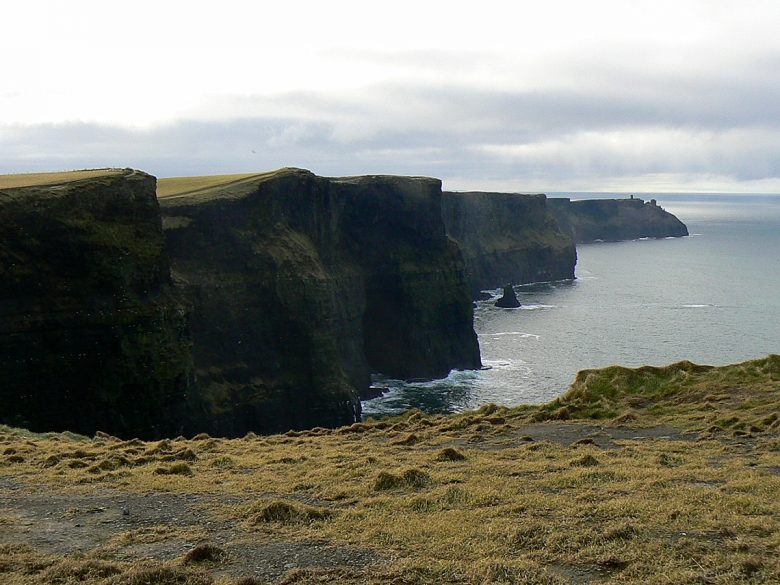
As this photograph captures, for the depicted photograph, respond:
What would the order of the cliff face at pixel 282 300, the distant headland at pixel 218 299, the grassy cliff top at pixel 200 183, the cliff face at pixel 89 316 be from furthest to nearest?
1. the grassy cliff top at pixel 200 183
2. the cliff face at pixel 282 300
3. the distant headland at pixel 218 299
4. the cliff face at pixel 89 316

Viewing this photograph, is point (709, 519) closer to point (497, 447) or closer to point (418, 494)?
point (418, 494)

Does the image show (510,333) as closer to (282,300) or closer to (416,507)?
(282,300)

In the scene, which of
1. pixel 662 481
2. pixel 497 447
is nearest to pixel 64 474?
pixel 497 447

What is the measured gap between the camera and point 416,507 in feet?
51.6

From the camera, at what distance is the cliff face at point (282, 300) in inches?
2842

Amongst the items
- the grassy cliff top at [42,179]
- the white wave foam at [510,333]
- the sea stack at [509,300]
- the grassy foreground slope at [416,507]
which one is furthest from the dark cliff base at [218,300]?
the sea stack at [509,300]

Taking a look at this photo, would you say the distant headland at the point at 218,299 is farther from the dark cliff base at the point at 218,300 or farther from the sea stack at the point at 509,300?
the sea stack at the point at 509,300

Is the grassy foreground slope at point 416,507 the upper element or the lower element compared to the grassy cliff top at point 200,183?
lower

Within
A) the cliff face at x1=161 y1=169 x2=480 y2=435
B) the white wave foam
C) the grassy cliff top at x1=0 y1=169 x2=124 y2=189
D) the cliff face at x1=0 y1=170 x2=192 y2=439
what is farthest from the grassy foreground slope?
the white wave foam

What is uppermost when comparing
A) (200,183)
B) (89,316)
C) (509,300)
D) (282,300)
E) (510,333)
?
(200,183)

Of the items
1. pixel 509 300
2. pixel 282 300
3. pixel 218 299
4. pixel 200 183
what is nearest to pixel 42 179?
pixel 218 299

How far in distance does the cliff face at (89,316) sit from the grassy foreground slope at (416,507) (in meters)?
25.7

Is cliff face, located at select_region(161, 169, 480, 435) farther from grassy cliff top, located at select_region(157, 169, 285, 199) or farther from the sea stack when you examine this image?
the sea stack

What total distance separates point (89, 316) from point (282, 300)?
82.2 ft
